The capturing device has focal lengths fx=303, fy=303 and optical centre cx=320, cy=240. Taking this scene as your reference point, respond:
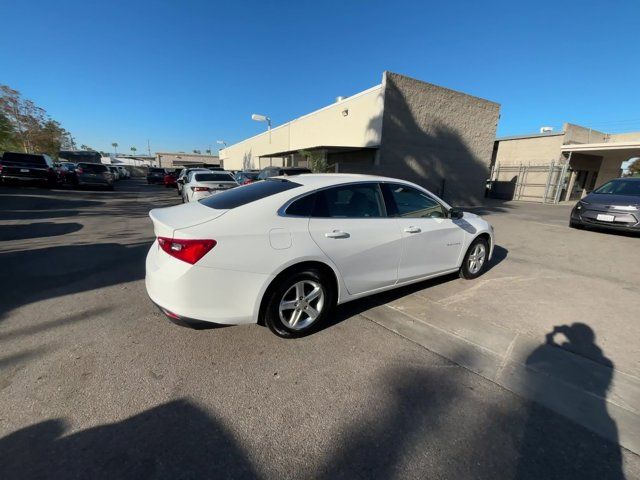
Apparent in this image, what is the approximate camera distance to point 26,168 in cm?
1517

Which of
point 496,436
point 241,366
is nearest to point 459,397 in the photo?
point 496,436

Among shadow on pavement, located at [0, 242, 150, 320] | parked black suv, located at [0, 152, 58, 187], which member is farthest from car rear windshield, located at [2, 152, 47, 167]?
shadow on pavement, located at [0, 242, 150, 320]

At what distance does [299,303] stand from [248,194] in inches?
49.6

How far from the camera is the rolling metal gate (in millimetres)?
20141

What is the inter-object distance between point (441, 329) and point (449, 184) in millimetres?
15664

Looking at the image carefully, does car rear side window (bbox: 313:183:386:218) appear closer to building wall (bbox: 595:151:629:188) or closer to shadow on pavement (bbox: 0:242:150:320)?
shadow on pavement (bbox: 0:242:150:320)

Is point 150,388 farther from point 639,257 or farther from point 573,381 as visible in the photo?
point 639,257

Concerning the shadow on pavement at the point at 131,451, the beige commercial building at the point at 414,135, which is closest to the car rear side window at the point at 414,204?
the shadow on pavement at the point at 131,451

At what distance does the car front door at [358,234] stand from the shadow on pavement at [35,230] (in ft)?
23.5

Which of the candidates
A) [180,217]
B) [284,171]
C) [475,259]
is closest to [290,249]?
[180,217]

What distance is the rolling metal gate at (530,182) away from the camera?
66.1 feet

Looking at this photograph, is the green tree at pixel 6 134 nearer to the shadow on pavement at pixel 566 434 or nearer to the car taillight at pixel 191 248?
the car taillight at pixel 191 248

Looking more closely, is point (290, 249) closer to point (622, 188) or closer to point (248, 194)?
point (248, 194)

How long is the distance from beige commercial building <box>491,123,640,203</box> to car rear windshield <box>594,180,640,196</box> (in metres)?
12.5
